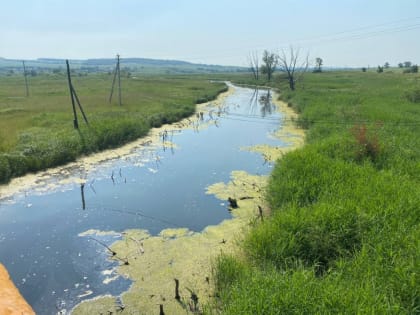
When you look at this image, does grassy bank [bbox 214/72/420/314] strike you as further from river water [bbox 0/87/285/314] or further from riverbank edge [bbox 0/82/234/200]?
riverbank edge [bbox 0/82/234/200]

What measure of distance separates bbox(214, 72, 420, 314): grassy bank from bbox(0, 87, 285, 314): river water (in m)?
2.08

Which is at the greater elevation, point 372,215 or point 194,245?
point 372,215

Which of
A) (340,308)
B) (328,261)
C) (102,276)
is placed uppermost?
(340,308)

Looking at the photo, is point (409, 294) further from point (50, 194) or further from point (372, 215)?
point (50, 194)

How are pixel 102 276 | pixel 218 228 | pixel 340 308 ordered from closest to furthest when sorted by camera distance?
1. pixel 340 308
2. pixel 102 276
3. pixel 218 228

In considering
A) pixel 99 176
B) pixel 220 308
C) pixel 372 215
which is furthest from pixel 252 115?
pixel 220 308

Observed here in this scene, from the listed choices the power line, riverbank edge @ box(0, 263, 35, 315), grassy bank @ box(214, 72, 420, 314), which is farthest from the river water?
the power line

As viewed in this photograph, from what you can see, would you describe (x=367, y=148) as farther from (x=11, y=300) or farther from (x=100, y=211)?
(x=11, y=300)

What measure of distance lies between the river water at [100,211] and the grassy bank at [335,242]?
6.82 feet

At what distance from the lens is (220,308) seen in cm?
461

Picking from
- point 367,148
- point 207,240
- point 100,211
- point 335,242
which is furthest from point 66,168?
point 367,148

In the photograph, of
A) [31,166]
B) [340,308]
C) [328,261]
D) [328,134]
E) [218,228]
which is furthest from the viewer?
[328,134]

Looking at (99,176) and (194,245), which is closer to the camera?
(194,245)

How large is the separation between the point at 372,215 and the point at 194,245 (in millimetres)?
3452
